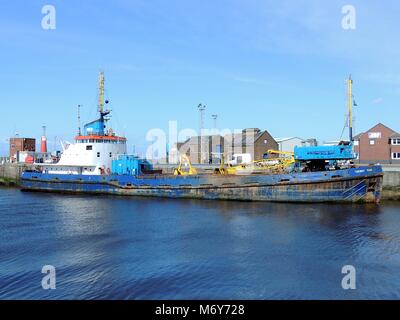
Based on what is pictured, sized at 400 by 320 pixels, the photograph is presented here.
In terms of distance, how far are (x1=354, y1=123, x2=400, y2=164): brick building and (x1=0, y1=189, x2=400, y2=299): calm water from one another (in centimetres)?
2709

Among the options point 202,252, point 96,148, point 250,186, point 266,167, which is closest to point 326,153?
point 266,167

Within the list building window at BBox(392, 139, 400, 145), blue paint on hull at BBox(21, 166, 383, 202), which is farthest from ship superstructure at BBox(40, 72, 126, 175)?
building window at BBox(392, 139, 400, 145)

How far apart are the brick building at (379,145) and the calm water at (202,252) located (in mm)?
27092

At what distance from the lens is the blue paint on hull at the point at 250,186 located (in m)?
32.1

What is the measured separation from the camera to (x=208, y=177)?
1436 inches

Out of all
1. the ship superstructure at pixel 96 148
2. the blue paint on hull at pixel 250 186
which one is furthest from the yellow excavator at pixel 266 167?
the ship superstructure at pixel 96 148

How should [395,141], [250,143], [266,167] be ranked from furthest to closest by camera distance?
[250,143]
[395,141]
[266,167]

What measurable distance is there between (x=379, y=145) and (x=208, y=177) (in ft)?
102

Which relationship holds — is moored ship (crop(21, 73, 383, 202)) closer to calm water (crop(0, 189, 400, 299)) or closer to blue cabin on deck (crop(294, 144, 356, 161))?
blue cabin on deck (crop(294, 144, 356, 161))

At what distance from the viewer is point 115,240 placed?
20875 millimetres

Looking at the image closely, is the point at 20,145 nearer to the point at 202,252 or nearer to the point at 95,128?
the point at 95,128

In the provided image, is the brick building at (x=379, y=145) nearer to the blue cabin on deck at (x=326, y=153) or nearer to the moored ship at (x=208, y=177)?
the moored ship at (x=208, y=177)
